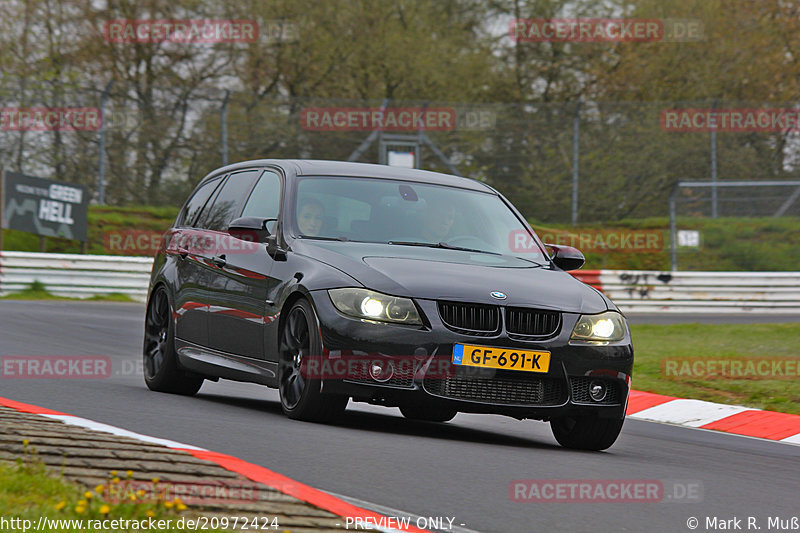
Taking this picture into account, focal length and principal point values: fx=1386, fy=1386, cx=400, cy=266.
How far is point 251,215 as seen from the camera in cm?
927

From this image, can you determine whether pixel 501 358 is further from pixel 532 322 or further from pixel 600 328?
pixel 600 328

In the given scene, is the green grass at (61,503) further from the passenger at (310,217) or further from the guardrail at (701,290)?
the guardrail at (701,290)

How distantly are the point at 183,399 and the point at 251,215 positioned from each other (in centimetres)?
134

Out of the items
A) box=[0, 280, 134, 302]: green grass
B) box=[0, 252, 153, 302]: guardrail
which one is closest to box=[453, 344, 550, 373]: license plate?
box=[0, 280, 134, 302]: green grass

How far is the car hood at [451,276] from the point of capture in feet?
24.8

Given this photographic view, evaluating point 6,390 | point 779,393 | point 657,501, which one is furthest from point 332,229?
point 779,393

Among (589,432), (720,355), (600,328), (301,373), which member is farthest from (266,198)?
(720,355)

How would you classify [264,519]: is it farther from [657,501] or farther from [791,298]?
[791,298]

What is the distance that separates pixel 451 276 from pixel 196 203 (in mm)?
3285

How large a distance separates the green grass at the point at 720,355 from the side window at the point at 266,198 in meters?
4.58

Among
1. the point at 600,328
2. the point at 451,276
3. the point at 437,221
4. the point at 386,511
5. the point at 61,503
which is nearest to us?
the point at 61,503

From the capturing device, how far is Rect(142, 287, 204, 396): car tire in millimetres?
9758

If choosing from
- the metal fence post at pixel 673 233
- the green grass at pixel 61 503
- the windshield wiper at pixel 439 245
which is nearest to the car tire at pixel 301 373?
the windshield wiper at pixel 439 245

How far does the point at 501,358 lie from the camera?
24.6 ft
